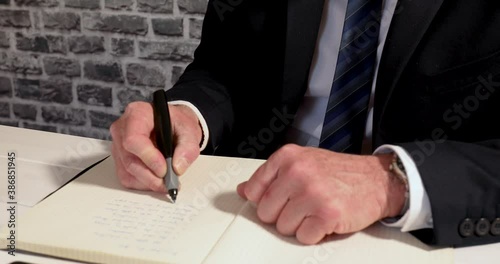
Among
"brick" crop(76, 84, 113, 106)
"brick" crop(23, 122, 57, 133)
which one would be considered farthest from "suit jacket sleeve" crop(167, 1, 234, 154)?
"brick" crop(23, 122, 57, 133)

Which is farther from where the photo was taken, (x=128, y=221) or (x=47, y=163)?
(x=47, y=163)

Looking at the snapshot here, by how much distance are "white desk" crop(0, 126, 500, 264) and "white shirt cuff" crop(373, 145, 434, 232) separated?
0.17 ft

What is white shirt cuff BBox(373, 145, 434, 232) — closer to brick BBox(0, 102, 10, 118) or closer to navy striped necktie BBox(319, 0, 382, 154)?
navy striped necktie BBox(319, 0, 382, 154)

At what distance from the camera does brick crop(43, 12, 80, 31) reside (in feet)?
7.41

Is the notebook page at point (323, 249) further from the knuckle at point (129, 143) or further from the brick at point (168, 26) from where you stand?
the brick at point (168, 26)

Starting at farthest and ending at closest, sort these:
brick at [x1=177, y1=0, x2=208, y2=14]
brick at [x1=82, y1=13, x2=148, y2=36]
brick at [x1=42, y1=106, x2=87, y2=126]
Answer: brick at [x1=42, y1=106, x2=87, y2=126]
brick at [x1=82, y1=13, x2=148, y2=36]
brick at [x1=177, y1=0, x2=208, y2=14]

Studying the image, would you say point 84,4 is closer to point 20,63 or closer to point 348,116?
point 20,63

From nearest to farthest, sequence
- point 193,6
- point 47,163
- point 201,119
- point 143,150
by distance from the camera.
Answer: point 143,150 < point 47,163 < point 201,119 < point 193,6

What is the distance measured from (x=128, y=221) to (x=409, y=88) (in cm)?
54

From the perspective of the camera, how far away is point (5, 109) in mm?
2500

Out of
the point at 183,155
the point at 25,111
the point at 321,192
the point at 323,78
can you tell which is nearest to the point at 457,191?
the point at 321,192

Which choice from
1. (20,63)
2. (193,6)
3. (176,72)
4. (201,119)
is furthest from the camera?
(20,63)

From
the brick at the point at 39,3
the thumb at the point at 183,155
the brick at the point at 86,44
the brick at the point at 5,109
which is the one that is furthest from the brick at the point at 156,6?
the thumb at the point at 183,155

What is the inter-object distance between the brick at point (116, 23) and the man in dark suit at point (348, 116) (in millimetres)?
980
